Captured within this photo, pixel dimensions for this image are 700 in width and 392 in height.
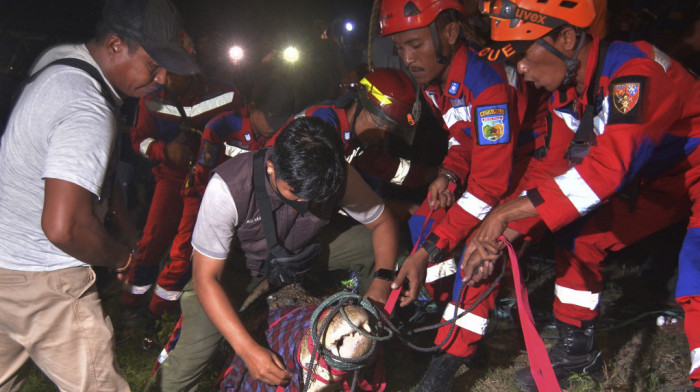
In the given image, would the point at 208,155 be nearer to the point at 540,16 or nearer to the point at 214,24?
the point at 540,16

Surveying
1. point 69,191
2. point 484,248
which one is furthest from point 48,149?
point 484,248

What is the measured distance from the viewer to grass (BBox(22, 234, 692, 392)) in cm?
345

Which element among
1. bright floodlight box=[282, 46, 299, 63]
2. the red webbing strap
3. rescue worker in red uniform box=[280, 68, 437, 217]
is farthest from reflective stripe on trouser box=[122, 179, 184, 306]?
the red webbing strap

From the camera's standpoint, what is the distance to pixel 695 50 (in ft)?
12.5

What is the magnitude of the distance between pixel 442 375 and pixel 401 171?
1.96 meters

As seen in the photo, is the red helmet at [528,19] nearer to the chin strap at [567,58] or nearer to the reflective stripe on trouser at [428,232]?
the chin strap at [567,58]

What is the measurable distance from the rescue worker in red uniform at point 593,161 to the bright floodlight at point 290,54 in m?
3.91

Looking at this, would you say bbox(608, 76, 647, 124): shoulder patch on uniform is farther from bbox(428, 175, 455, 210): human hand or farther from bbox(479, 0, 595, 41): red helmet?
bbox(428, 175, 455, 210): human hand

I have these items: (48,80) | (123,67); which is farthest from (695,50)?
(48,80)

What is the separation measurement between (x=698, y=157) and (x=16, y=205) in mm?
3610

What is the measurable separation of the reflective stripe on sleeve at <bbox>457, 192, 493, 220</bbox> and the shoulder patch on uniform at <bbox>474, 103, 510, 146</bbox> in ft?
1.23

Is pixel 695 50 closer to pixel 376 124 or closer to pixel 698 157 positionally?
pixel 698 157

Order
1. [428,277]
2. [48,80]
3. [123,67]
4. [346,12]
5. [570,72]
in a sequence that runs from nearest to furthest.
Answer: [48,80]
[123,67]
[570,72]
[428,277]
[346,12]

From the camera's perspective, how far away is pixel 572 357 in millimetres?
3373
